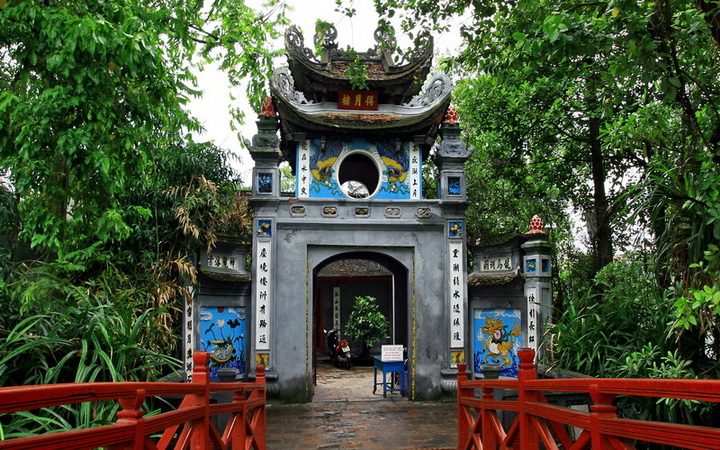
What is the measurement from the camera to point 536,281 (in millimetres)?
8852

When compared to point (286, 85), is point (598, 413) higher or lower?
lower

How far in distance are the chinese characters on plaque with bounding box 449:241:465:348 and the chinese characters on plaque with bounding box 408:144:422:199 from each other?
1035 millimetres

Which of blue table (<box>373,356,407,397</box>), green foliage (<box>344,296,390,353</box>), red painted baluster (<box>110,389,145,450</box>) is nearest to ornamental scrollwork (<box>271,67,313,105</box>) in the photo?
blue table (<box>373,356,407,397</box>)

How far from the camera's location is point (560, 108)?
30.2 ft

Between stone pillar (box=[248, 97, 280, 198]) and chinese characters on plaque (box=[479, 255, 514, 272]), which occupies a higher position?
stone pillar (box=[248, 97, 280, 198])

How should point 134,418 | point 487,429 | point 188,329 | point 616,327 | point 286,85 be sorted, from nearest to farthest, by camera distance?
point 134,418 → point 487,429 → point 616,327 → point 188,329 → point 286,85

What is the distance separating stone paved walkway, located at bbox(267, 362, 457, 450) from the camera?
6.47 metres

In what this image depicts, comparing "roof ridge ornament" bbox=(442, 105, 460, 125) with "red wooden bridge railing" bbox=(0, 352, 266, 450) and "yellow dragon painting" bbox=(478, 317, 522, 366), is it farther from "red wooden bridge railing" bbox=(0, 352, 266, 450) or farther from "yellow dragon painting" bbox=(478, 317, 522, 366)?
"red wooden bridge railing" bbox=(0, 352, 266, 450)

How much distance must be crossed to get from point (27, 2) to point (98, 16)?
49 cm

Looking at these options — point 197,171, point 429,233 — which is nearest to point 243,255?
point 197,171

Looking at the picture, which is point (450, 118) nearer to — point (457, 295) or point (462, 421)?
point (457, 295)

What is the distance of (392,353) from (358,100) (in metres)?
4.34

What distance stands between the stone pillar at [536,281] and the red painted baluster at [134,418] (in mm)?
7483

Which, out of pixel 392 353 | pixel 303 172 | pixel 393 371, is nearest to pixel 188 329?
pixel 303 172
